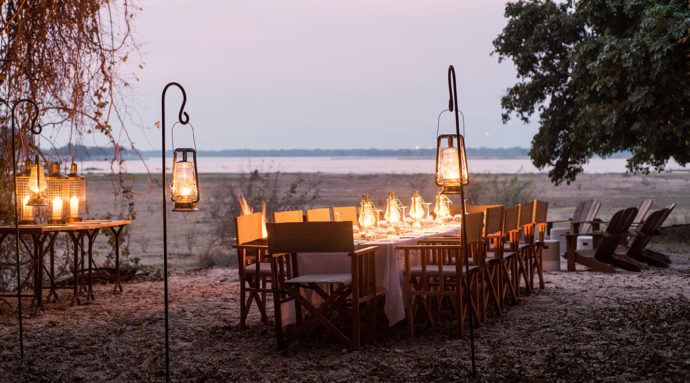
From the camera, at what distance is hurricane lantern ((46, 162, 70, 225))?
7090 millimetres

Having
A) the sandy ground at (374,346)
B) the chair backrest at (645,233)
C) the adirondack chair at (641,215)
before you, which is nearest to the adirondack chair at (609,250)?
the chair backrest at (645,233)

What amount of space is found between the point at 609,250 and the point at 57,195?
6.35 metres

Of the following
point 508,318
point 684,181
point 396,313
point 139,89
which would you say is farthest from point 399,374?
point 684,181

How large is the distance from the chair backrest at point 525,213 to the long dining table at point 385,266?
1.28m

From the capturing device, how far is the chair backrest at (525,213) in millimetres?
6922

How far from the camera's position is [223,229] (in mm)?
14500

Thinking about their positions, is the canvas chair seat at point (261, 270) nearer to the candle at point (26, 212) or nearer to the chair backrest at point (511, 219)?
the chair backrest at point (511, 219)

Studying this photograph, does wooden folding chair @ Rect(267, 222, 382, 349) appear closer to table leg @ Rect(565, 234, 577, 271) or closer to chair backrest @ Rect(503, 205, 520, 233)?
chair backrest @ Rect(503, 205, 520, 233)

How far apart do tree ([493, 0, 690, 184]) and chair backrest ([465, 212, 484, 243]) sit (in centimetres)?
343

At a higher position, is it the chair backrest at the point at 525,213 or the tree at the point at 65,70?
the tree at the point at 65,70

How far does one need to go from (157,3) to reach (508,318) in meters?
4.83

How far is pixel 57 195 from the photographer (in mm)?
7156

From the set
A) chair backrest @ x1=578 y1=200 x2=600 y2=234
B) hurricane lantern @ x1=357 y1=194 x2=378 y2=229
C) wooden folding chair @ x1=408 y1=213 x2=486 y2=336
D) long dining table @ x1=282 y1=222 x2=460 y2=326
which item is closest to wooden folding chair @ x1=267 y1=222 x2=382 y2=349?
long dining table @ x1=282 y1=222 x2=460 y2=326

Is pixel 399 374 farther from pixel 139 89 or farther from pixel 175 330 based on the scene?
pixel 139 89
